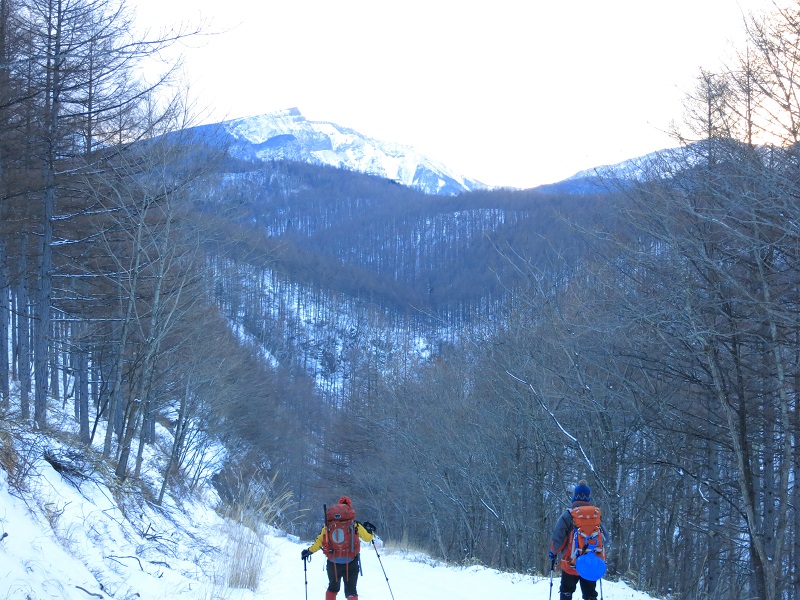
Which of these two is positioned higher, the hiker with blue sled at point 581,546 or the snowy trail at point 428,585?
the hiker with blue sled at point 581,546

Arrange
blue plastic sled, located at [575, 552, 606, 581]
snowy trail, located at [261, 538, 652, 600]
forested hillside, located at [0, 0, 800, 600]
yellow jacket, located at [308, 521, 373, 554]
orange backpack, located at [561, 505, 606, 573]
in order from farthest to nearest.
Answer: snowy trail, located at [261, 538, 652, 600] → forested hillside, located at [0, 0, 800, 600] → yellow jacket, located at [308, 521, 373, 554] → orange backpack, located at [561, 505, 606, 573] → blue plastic sled, located at [575, 552, 606, 581]

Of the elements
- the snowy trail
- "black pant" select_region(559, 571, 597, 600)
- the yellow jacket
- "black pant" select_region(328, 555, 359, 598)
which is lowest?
the snowy trail

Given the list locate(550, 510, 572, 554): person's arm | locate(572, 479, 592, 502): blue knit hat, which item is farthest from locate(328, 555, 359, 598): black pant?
locate(572, 479, 592, 502): blue knit hat

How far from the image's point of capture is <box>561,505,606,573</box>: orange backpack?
718 cm

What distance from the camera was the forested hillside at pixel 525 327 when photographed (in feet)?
30.5

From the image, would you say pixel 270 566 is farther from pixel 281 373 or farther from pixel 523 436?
pixel 281 373

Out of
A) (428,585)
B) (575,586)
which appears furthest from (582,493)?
(428,585)

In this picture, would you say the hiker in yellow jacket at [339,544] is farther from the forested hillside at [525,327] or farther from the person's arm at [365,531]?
the forested hillside at [525,327]

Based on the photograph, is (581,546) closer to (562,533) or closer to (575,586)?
(562,533)

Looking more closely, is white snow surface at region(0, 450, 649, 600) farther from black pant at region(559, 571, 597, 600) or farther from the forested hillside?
black pant at region(559, 571, 597, 600)

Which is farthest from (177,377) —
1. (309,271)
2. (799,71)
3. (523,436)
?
(309,271)

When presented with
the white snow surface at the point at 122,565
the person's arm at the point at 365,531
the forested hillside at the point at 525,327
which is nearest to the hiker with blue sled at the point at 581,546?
the person's arm at the point at 365,531

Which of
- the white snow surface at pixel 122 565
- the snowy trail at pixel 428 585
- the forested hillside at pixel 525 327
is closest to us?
the white snow surface at pixel 122 565

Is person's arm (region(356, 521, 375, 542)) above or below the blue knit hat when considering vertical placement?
below
